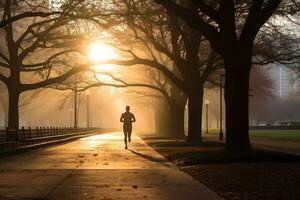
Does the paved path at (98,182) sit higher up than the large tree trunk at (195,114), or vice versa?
the large tree trunk at (195,114)

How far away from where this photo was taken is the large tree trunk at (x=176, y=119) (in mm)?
48312

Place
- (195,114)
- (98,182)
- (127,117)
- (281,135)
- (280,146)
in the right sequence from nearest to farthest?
(98,182)
(127,117)
(195,114)
(280,146)
(281,135)

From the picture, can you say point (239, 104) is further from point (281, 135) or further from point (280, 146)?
point (281, 135)

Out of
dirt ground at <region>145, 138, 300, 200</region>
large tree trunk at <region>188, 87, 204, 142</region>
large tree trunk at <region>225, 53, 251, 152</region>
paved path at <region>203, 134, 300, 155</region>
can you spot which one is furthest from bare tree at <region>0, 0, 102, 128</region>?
dirt ground at <region>145, 138, 300, 200</region>

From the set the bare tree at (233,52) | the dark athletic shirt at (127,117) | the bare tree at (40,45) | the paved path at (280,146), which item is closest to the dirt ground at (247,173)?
the bare tree at (233,52)

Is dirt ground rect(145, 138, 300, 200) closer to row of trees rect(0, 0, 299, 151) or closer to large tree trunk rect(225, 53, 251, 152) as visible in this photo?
large tree trunk rect(225, 53, 251, 152)

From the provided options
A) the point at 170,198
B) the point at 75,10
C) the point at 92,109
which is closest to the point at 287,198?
the point at 170,198

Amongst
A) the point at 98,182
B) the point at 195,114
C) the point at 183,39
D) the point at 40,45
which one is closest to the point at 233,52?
the point at 98,182

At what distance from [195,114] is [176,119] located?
1412 centimetres

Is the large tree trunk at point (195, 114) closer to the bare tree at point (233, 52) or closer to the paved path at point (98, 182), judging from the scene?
the bare tree at point (233, 52)

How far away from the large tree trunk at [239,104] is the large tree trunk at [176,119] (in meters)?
26.8

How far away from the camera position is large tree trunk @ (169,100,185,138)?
48312 mm

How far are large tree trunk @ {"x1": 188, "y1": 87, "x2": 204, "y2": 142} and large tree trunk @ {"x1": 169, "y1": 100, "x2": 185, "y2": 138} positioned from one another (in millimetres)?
12069

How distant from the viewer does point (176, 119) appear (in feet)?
163
